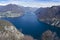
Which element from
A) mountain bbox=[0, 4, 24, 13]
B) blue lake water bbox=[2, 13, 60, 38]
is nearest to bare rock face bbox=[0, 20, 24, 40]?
blue lake water bbox=[2, 13, 60, 38]

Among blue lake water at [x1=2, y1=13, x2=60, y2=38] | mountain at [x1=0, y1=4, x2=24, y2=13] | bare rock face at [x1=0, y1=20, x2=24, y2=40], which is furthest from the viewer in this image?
blue lake water at [x1=2, y1=13, x2=60, y2=38]

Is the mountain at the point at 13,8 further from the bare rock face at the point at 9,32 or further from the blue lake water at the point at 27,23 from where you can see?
the bare rock face at the point at 9,32

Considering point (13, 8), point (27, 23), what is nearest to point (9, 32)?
point (27, 23)

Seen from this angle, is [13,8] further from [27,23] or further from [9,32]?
[9,32]

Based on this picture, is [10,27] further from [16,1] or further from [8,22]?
[16,1]

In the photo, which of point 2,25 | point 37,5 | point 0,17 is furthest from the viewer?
point 37,5

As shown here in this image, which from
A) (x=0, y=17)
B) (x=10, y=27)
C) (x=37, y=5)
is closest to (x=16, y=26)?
(x=10, y=27)

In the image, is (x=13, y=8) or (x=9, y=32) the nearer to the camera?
(x=9, y=32)

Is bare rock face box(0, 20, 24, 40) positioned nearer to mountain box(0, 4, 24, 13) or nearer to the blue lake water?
the blue lake water
